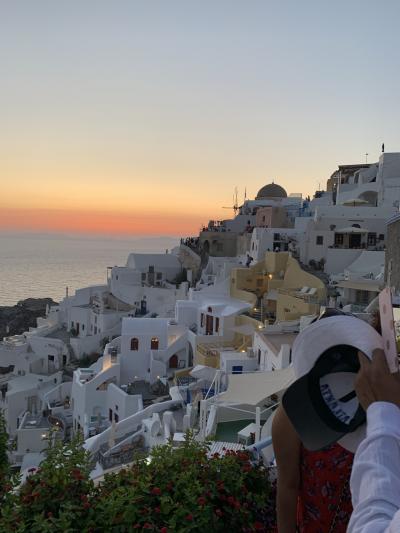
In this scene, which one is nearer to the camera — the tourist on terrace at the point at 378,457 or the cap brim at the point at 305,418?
the tourist on terrace at the point at 378,457

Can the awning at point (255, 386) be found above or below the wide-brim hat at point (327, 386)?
below

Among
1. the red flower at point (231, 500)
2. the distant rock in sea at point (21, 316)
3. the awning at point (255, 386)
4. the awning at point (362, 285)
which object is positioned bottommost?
the distant rock in sea at point (21, 316)

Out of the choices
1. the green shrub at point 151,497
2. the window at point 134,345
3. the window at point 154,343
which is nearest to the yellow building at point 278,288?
the window at point 154,343

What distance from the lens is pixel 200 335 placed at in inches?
884

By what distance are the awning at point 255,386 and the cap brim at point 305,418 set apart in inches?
303

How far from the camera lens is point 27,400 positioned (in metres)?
23.8

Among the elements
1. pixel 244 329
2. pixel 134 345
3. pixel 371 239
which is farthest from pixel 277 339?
pixel 371 239

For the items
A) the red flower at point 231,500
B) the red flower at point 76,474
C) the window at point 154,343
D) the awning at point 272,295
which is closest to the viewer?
the red flower at point 231,500

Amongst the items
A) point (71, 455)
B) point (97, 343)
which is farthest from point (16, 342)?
point (71, 455)

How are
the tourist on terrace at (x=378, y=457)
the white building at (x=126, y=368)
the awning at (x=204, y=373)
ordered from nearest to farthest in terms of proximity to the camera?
1. the tourist on terrace at (x=378, y=457)
2. the awning at (x=204, y=373)
3. the white building at (x=126, y=368)

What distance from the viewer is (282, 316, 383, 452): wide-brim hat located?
2.08 m

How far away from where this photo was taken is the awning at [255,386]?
33.0 feet

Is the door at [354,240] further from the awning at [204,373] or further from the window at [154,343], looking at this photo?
the awning at [204,373]

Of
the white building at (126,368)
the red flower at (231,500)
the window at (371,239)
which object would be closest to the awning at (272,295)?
the white building at (126,368)
